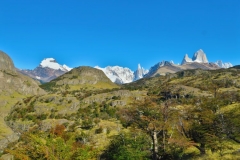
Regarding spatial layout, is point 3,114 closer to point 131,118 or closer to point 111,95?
Answer: point 111,95

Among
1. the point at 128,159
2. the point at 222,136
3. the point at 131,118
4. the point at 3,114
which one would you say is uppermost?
the point at 3,114

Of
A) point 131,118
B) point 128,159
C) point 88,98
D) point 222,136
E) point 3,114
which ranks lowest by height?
point 128,159

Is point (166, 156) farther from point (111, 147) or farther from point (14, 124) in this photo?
point (14, 124)

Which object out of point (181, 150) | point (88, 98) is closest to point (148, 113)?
point (181, 150)

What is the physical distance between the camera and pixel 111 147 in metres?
49.3

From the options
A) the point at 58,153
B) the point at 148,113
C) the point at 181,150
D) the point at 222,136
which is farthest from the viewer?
the point at 181,150

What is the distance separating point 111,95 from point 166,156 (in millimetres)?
136601

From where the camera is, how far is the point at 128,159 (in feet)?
120

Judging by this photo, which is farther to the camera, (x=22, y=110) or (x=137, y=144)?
(x=22, y=110)

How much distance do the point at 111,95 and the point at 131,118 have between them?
13711 centimetres

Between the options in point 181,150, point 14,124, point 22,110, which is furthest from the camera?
point 22,110

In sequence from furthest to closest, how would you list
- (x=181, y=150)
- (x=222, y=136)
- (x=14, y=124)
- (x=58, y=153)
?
(x=14, y=124), (x=181, y=150), (x=222, y=136), (x=58, y=153)

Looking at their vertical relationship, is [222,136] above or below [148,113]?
below

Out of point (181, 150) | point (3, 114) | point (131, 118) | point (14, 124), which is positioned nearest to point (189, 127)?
point (181, 150)
